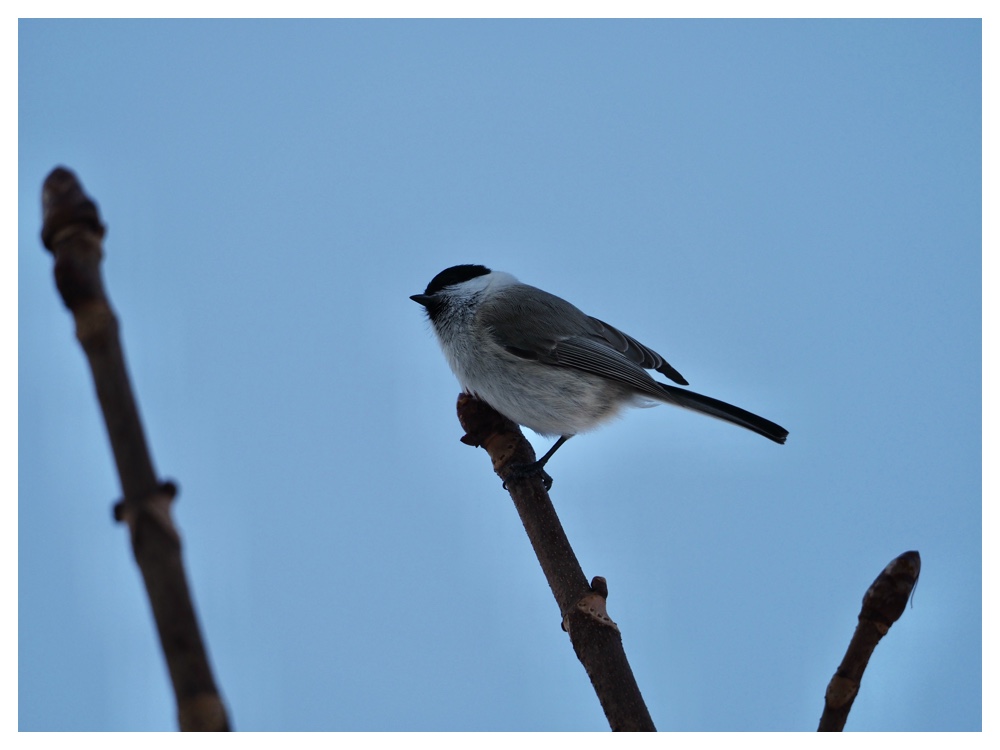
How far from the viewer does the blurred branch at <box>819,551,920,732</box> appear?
0.75 metres

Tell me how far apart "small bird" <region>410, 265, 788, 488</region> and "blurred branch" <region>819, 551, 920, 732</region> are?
1.23 metres

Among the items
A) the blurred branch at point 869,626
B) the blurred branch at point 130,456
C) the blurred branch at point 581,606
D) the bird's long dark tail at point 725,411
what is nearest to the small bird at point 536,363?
the bird's long dark tail at point 725,411

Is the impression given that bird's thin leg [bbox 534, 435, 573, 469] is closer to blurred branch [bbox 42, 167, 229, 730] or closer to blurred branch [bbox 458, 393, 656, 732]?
blurred branch [bbox 458, 393, 656, 732]

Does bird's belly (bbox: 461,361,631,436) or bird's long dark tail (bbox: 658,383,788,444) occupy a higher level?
bird's belly (bbox: 461,361,631,436)

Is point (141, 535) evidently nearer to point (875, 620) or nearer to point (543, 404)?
point (875, 620)

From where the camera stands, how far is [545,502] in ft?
4.06

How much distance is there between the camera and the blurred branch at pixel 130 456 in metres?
0.47

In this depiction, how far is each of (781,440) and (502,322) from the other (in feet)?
2.54

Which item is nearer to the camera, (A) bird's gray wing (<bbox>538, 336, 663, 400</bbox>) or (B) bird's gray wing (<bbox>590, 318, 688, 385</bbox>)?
(A) bird's gray wing (<bbox>538, 336, 663, 400</bbox>)

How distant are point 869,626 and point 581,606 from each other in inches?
14.7

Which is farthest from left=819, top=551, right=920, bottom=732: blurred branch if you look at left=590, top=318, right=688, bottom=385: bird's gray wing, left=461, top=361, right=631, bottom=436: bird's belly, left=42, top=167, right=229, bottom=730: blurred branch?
left=590, top=318, right=688, bottom=385: bird's gray wing

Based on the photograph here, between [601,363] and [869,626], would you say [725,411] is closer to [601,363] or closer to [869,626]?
[601,363]

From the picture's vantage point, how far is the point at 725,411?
2.04 m
